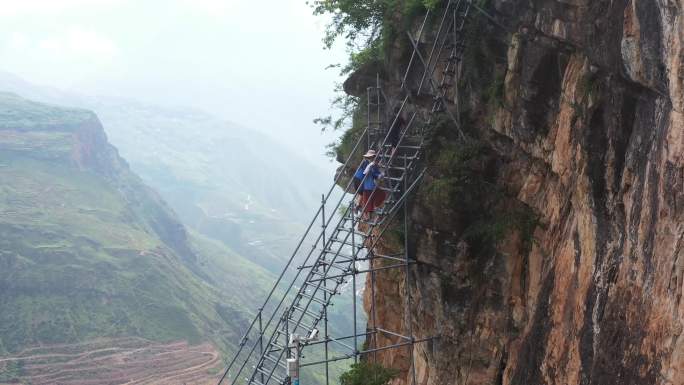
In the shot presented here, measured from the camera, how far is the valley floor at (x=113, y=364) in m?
80.9

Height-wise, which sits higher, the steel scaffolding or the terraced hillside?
the steel scaffolding

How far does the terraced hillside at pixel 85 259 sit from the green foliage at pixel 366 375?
3003 inches

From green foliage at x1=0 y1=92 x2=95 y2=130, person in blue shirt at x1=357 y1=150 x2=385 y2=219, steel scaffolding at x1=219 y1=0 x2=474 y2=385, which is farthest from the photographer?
green foliage at x1=0 y1=92 x2=95 y2=130

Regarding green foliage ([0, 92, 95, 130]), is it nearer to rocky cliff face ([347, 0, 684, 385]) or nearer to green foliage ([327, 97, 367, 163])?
green foliage ([327, 97, 367, 163])

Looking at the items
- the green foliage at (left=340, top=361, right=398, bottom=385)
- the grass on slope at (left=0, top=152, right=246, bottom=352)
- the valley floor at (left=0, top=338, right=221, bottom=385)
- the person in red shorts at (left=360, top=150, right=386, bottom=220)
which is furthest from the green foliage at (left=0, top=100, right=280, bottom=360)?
the green foliage at (left=340, top=361, right=398, bottom=385)

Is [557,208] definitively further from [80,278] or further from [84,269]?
[84,269]

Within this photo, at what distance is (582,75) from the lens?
1186 centimetres

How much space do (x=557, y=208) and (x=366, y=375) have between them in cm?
550

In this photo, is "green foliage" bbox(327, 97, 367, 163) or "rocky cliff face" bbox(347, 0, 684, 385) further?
"green foliage" bbox(327, 97, 367, 163)

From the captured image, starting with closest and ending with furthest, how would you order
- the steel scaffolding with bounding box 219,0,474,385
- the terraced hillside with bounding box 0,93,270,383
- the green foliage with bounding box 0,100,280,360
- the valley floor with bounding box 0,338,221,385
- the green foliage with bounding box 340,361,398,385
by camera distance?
the green foliage with bounding box 340,361,398,385
the steel scaffolding with bounding box 219,0,474,385
the valley floor with bounding box 0,338,221,385
the green foliage with bounding box 0,100,280,360
the terraced hillside with bounding box 0,93,270,383

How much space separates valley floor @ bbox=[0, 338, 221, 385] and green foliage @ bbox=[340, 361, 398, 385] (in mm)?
74319

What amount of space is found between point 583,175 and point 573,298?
211 cm

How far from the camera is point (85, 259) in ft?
358

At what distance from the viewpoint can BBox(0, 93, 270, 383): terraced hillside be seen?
95625mm
